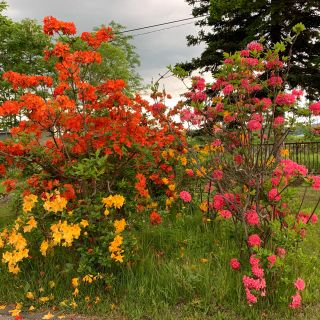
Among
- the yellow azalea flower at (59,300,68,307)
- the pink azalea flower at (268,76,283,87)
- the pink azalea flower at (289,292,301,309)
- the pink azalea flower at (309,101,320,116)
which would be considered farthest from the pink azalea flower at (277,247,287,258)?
the yellow azalea flower at (59,300,68,307)

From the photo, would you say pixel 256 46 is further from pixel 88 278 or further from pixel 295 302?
pixel 88 278

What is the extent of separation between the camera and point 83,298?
3787mm

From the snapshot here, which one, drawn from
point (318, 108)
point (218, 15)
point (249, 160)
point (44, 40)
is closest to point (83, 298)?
point (249, 160)

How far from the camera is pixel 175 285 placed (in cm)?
368

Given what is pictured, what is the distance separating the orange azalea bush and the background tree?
41.0ft

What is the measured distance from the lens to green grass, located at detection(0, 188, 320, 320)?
3461 millimetres

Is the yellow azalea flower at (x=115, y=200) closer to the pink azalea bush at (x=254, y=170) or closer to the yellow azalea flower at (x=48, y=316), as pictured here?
the pink azalea bush at (x=254, y=170)

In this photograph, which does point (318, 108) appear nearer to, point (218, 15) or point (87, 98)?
point (87, 98)

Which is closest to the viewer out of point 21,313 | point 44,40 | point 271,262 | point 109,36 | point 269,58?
point 271,262

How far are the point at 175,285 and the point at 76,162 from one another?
1.61 m

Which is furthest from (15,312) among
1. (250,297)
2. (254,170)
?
(254,170)

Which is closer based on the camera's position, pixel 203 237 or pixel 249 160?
pixel 249 160

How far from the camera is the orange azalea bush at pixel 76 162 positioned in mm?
3779

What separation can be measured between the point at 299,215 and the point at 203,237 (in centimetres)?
119
